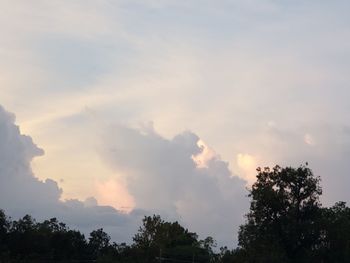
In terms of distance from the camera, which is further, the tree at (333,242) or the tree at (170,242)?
the tree at (170,242)

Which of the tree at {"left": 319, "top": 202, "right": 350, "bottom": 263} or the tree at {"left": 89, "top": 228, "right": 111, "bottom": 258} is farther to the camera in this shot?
the tree at {"left": 89, "top": 228, "right": 111, "bottom": 258}

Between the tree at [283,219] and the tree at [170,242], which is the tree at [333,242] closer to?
the tree at [283,219]

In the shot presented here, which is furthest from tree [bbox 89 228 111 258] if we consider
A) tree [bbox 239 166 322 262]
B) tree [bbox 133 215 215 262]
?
tree [bbox 239 166 322 262]

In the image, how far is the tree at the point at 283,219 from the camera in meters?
72.4

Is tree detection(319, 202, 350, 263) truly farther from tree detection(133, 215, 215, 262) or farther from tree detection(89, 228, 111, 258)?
tree detection(89, 228, 111, 258)

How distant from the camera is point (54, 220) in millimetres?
123562

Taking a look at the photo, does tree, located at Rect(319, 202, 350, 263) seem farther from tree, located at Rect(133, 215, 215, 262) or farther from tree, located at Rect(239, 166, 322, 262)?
tree, located at Rect(133, 215, 215, 262)

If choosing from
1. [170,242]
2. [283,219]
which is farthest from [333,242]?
[170,242]

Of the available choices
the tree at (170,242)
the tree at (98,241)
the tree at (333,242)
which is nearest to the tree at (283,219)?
the tree at (333,242)

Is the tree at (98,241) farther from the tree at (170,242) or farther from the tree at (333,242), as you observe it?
the tree at (333,242)

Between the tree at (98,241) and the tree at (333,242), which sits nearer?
the tree at (333,242)

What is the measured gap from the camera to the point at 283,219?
2874 inches

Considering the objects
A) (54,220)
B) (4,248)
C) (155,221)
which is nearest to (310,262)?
(4,248)

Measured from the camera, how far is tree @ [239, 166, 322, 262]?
7238 centimetres
